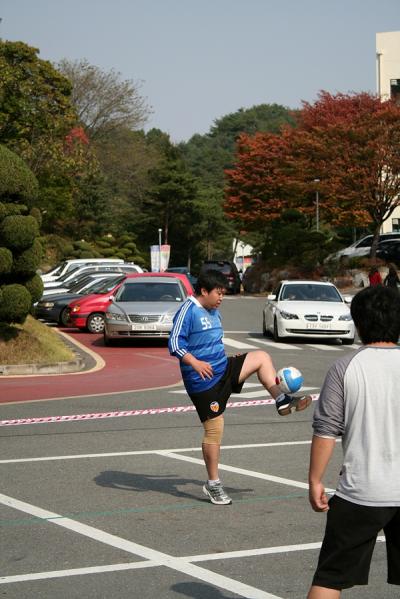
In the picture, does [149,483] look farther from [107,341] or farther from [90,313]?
[90,313]

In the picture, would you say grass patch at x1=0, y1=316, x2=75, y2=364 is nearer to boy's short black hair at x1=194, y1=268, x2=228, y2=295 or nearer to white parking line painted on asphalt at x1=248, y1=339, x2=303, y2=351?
white parking line painted on asphalt at x1=248, y1=339, x2=303, y2=351

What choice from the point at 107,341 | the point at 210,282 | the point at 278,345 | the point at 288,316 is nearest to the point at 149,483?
the point at 210,282

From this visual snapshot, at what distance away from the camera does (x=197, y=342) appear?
8242 millimetres

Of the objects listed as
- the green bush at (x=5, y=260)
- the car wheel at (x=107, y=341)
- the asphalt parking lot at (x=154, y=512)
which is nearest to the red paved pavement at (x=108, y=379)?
the car wheel at (x=107, y=341)

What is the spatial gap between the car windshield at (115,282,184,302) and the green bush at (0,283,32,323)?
5.20m

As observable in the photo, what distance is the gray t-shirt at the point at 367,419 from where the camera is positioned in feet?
14.3

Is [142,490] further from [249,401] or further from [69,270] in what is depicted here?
[69,270]

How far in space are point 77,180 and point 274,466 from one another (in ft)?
191

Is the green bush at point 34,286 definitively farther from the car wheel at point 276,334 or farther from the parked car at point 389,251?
the parked car at point 389,251

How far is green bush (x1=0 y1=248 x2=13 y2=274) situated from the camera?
18484 mm

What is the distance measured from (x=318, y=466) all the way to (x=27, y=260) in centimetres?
1511

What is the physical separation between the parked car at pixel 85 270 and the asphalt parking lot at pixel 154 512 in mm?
21647

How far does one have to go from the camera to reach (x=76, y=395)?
1550cm

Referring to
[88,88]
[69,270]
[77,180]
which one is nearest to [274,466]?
[69,270]
